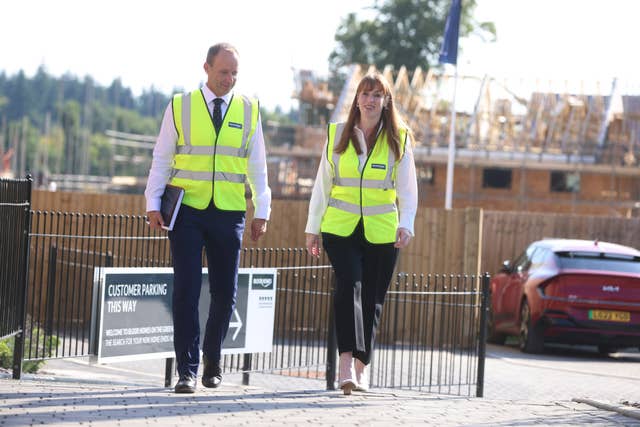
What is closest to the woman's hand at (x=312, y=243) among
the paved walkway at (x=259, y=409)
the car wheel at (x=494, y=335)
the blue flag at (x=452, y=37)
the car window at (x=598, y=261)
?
the paved walkway at (x=259, y=409)

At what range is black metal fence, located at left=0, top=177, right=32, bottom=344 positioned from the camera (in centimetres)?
947

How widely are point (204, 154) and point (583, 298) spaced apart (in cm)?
979

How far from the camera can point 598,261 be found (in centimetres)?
1800

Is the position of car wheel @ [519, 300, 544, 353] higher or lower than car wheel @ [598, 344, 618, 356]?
higher

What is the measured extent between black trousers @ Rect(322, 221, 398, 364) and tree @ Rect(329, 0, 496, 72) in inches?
2693

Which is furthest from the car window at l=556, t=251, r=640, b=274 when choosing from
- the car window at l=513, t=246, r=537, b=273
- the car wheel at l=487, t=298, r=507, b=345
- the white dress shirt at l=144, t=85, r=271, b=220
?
the white dress shirt at l=144, t=85, r=271, b=220

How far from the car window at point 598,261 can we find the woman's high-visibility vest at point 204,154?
32.0 ft

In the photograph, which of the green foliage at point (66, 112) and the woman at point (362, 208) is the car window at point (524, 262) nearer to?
the woman at point (362, 208)

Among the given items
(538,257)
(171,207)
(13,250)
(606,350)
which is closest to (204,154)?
(171,207)

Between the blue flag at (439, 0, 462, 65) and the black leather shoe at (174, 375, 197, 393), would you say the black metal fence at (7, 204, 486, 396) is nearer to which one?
the black leather shoe at (174, 375, 197, 393)

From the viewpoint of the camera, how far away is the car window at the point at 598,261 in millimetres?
17875

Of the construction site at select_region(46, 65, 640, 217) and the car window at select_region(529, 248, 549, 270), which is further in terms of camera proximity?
the construction site at select_region(46, 65, 640, 217)

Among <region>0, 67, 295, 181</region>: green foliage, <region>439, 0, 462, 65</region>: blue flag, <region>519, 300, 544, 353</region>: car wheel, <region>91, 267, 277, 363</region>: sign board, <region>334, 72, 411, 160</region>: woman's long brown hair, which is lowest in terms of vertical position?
<region>519, 300, 544, 353</region>: car wheel

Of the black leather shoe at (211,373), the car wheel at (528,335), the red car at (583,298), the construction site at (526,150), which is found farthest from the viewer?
the construction site at (526,150)
